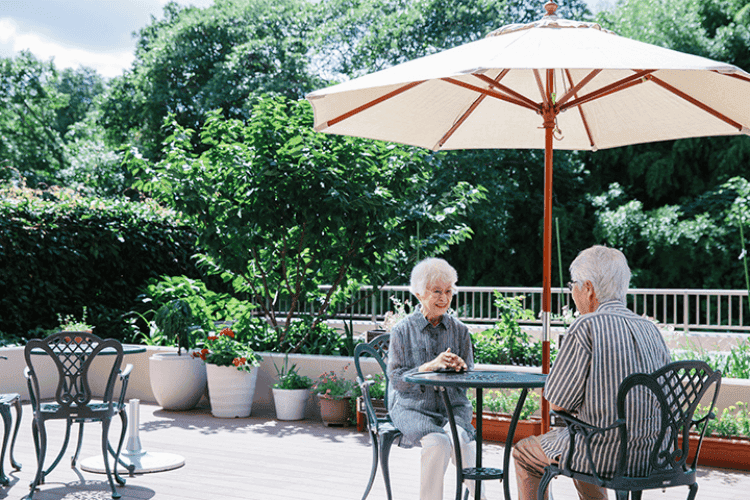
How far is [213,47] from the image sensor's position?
62.7ft

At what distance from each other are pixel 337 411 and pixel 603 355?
3766 mm

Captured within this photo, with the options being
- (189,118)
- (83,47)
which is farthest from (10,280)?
(83,47)

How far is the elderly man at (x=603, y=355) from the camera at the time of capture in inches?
94.1

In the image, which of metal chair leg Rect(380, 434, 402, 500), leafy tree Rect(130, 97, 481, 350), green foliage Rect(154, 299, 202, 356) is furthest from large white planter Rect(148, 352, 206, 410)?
metal chair leg Rect(380, 434, 402, 500)

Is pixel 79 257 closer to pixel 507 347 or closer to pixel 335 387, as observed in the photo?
pixel 335 387

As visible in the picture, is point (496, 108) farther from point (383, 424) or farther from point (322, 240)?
point (322, 240)

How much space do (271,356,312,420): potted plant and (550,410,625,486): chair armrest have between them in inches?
156

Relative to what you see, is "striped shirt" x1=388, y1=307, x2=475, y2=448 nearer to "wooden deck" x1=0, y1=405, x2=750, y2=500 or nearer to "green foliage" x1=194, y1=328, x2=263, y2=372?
"wooden deck" x1=0, y1=405, x2=750, y2=500

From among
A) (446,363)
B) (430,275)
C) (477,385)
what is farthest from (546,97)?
(477,385)

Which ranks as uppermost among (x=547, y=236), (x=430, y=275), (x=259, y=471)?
(x=547, y=236)

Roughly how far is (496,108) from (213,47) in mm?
16356

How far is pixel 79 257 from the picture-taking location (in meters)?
8.25

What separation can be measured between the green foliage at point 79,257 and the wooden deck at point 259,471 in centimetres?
217

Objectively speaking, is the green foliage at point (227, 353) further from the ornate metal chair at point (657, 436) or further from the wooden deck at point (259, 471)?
the ornate metal chair at point (657, 436)
